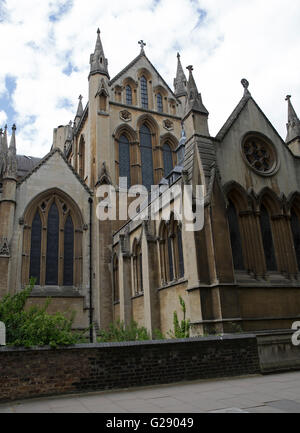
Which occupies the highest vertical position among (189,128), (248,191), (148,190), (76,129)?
(76,129)

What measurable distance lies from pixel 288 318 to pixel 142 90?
25057 millimetres

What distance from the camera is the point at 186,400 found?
751 cm

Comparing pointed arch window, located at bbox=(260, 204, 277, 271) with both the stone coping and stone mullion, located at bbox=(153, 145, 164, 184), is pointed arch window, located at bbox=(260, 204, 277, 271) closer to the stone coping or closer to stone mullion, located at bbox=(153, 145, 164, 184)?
the stone coping

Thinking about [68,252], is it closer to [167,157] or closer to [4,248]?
[4,248]

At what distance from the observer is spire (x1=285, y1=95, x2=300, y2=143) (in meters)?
19.9

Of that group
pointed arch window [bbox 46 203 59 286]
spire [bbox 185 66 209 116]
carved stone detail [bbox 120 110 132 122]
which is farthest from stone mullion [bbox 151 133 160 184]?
spire [bbox 185 66 209 116]

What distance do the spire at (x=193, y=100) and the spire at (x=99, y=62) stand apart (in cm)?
1468

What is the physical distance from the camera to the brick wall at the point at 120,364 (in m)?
8.41

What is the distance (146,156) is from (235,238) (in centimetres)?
1690

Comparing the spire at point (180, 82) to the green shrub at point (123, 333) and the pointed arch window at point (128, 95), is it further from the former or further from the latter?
the green shrub at point (123, 333)

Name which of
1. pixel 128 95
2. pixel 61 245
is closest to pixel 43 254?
pixel 61 245
